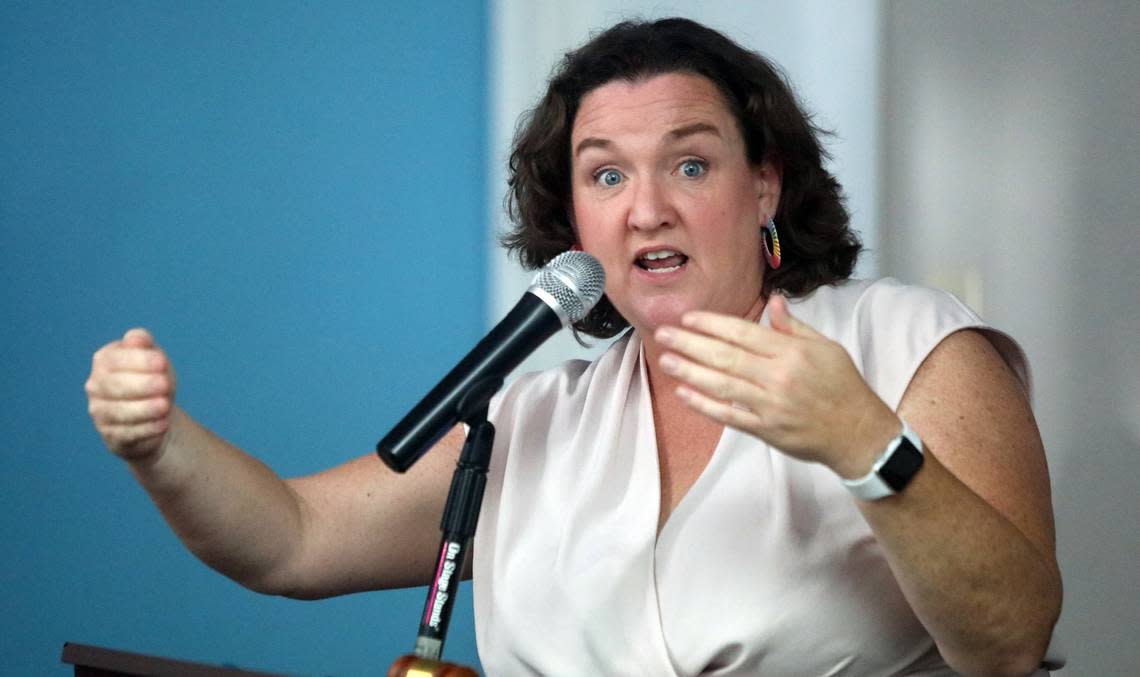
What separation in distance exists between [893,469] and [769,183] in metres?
0.83

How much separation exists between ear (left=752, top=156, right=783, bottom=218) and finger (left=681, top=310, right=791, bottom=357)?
2.76 feet

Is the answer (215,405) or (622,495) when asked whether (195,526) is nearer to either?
(622,495)

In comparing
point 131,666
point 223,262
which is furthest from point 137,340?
point 223,262

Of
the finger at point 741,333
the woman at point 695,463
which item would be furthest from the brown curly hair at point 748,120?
the finger at point 741,333

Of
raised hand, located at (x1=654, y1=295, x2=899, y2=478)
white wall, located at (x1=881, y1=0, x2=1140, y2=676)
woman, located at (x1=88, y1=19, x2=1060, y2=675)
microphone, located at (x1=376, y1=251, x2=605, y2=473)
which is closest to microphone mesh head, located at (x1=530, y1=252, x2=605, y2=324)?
microphone, located at (x1=376, y1=251, x2=605, y2=473)

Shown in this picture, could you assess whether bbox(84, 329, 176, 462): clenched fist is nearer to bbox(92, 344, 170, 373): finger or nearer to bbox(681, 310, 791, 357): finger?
bbox(92, 344, 170, 373): finger

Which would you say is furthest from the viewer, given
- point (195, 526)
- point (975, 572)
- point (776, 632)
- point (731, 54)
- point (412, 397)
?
point (412, 397)

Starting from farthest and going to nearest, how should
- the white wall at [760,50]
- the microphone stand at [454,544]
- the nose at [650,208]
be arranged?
the white wall at [760,50], the nose at [650,208], the microphone stand at [454,544]

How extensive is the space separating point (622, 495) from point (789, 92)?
0.67 metres

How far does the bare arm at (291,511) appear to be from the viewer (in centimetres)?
173

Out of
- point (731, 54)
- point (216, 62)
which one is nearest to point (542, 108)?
point (731, 54)

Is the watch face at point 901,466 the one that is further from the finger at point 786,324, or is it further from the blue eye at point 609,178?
the blue eye at point 609,178

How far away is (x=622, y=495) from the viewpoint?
1.84 m

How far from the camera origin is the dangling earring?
1.97m
